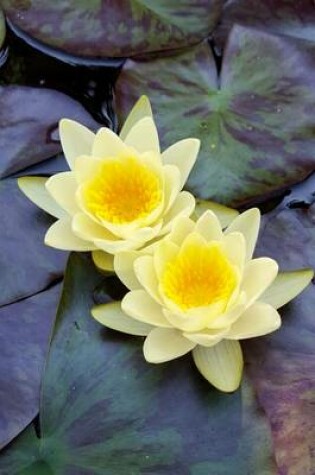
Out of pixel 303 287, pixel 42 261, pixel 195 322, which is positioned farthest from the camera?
pixel 42 261

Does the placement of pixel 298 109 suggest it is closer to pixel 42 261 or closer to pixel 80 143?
pixel 80 143

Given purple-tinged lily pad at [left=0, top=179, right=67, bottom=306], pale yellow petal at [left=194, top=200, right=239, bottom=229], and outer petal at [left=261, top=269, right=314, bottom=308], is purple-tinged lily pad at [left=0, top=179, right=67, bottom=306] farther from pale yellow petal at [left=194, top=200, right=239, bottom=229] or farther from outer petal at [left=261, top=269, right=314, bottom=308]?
outer petal at [left=261, top=269, right=314, bottom=308]

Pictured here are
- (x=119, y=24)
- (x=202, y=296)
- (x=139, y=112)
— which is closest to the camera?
(x=202, y=296)

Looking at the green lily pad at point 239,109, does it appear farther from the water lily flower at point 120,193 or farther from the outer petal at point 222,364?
the outer petal at point 222,364

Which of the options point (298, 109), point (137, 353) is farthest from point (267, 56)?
point (137, 353)

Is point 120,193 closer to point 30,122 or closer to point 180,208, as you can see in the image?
point 180,208

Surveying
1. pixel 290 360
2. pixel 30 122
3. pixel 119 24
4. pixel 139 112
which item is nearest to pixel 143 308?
pixel 290 360
